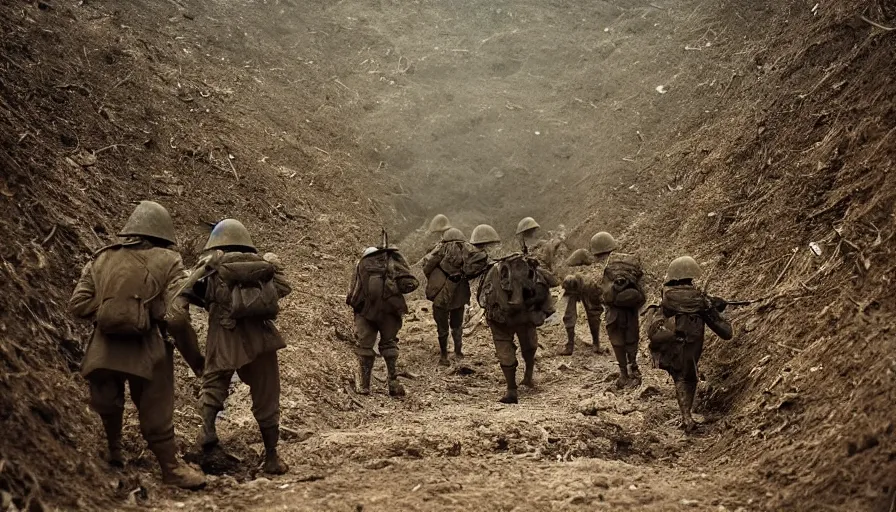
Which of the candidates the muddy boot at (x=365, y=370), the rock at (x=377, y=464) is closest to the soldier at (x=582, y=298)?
the muddy boot at (x=365, y=370)

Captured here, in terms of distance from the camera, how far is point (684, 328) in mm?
7926

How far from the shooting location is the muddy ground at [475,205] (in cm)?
576

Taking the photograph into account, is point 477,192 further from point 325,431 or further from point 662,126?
point 325,431

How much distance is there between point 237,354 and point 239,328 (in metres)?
0.22

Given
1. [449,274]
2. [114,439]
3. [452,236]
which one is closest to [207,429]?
[114,439]

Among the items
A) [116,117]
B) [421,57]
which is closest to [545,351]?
[116,117]

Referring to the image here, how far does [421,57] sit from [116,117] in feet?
46.1

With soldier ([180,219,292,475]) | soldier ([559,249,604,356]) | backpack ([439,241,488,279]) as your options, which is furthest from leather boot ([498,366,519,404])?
soldier ([180,219,292,475])

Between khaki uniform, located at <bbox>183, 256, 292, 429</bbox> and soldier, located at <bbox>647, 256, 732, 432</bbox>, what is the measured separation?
4.07m

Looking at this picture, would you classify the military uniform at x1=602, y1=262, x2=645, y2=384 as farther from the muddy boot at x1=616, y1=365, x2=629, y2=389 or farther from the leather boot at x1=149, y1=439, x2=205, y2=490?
Result: the leather boot at x1=149, y1=439, x2=205, y2=490

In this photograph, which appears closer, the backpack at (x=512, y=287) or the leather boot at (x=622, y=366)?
the backpack at (x=512, y=287)

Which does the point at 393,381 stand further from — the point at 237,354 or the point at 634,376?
the point at 237,354

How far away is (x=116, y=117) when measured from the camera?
13719mm

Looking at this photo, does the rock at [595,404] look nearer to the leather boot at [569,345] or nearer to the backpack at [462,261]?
the leather boot at [569,345]
